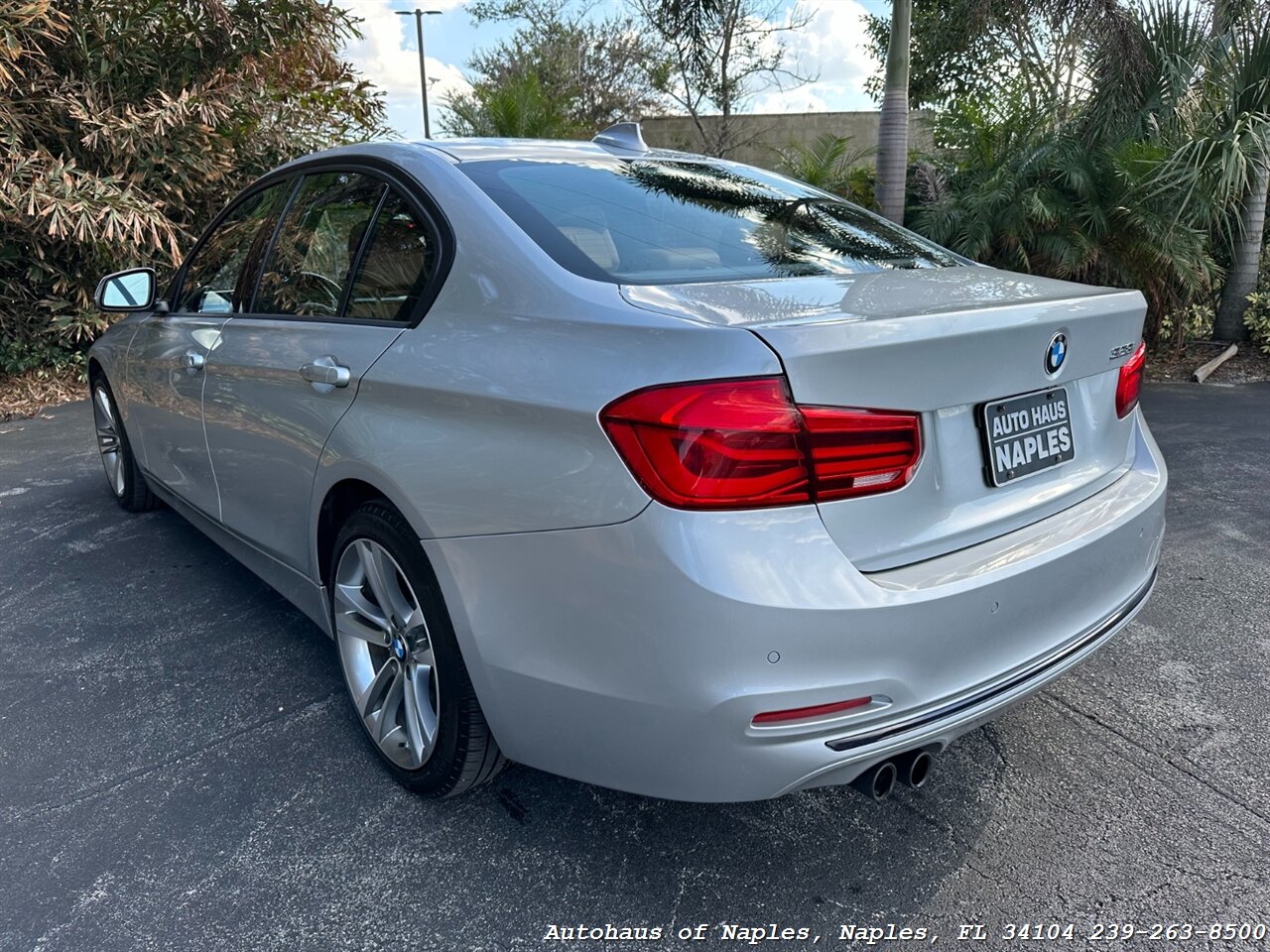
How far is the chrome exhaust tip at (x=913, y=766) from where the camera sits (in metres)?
1.79

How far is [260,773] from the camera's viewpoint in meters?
2.43

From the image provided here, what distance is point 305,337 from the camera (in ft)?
8.26

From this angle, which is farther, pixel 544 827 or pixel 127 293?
pixel 127 293

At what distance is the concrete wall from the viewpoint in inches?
852

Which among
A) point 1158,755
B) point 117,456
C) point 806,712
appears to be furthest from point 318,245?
point 1158,755

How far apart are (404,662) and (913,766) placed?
3.81 feet

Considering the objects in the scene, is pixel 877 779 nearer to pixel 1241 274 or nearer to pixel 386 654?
pixel 386 654

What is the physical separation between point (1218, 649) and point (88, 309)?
8.46 metres

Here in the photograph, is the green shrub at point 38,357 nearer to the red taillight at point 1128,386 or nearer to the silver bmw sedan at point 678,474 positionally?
the silver bmw sedan at point 678,474

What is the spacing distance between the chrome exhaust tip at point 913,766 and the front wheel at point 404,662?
0.84 m

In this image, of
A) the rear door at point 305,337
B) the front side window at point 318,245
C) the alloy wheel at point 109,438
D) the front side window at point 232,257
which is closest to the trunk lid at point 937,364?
the rear door at point 305,337

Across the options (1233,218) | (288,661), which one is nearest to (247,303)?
(288,661)

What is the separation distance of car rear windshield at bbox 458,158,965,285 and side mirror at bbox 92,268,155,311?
1.90 m

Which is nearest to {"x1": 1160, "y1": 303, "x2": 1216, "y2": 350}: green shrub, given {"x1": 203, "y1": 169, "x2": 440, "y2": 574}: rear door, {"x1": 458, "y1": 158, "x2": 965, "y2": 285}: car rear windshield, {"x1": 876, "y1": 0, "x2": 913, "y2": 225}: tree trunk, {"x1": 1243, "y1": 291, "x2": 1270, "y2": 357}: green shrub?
{"x1": 1243, "y1": 291, "x2": 1270, "y2": 357}: green shrub
